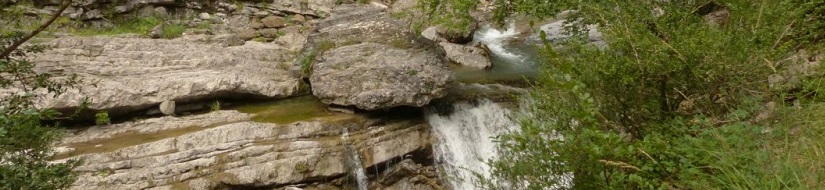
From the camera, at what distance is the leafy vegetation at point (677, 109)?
4656mm

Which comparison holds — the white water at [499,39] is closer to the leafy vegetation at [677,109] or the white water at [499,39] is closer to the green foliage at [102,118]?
the leafy vegetation at [677,109]

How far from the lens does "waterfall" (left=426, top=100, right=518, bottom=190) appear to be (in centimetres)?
1061

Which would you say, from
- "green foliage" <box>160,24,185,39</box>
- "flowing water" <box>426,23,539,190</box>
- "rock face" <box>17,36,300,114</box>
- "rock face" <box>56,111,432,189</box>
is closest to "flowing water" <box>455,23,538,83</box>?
"flowing water" <box>426,23,539,190</box>

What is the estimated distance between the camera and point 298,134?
9.86 meters

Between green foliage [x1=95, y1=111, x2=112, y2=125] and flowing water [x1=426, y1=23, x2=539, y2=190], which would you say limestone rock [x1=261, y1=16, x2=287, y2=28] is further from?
flowing water [x1=426, y1=23, x2=539, y2=190]

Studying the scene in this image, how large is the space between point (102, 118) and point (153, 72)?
2010mm

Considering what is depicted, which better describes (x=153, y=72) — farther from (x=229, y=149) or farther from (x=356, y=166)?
(x=356, y=166)

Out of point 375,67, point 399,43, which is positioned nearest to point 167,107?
point 375,67

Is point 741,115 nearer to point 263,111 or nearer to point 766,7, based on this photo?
point 766,7

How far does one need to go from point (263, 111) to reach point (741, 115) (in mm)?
Result: 8526

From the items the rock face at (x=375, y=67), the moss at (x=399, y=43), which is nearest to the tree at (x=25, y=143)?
the rock face at (x=375, y=67)

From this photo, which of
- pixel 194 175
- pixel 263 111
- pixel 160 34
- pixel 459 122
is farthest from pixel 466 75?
pixel 160 34

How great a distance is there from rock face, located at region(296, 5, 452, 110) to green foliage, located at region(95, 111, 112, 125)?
377 cm

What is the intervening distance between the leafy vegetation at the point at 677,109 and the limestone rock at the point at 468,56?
872 cm
